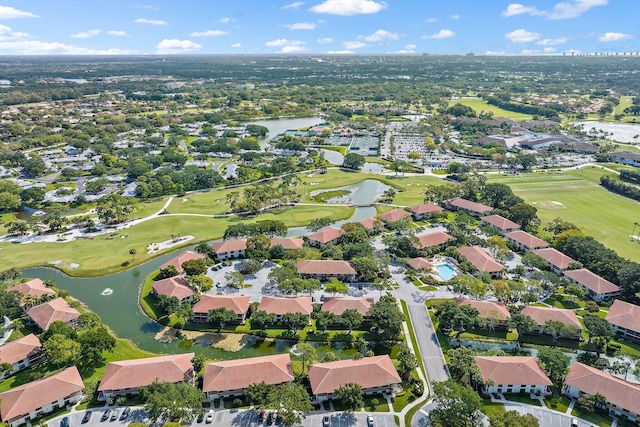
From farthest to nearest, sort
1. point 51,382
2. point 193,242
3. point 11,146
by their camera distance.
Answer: point 11,146, point 193,242, point 51,382

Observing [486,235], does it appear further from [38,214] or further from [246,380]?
[38,214]

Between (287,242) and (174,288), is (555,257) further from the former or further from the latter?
(174,288)

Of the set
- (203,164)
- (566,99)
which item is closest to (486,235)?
(203,164)

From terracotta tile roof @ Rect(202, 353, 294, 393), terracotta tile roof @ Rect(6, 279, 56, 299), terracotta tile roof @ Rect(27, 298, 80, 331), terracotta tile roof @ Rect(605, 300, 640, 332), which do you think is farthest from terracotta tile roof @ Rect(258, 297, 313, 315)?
terracotta tile roof @ Rect(605, 300, 640, 332)

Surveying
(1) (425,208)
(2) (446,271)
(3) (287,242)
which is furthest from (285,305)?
(1) (425,208)

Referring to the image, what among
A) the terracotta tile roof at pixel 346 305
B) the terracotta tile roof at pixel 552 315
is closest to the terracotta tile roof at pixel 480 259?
the terracotta tile roof at pixel 552 315

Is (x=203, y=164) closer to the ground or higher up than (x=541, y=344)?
higher up
